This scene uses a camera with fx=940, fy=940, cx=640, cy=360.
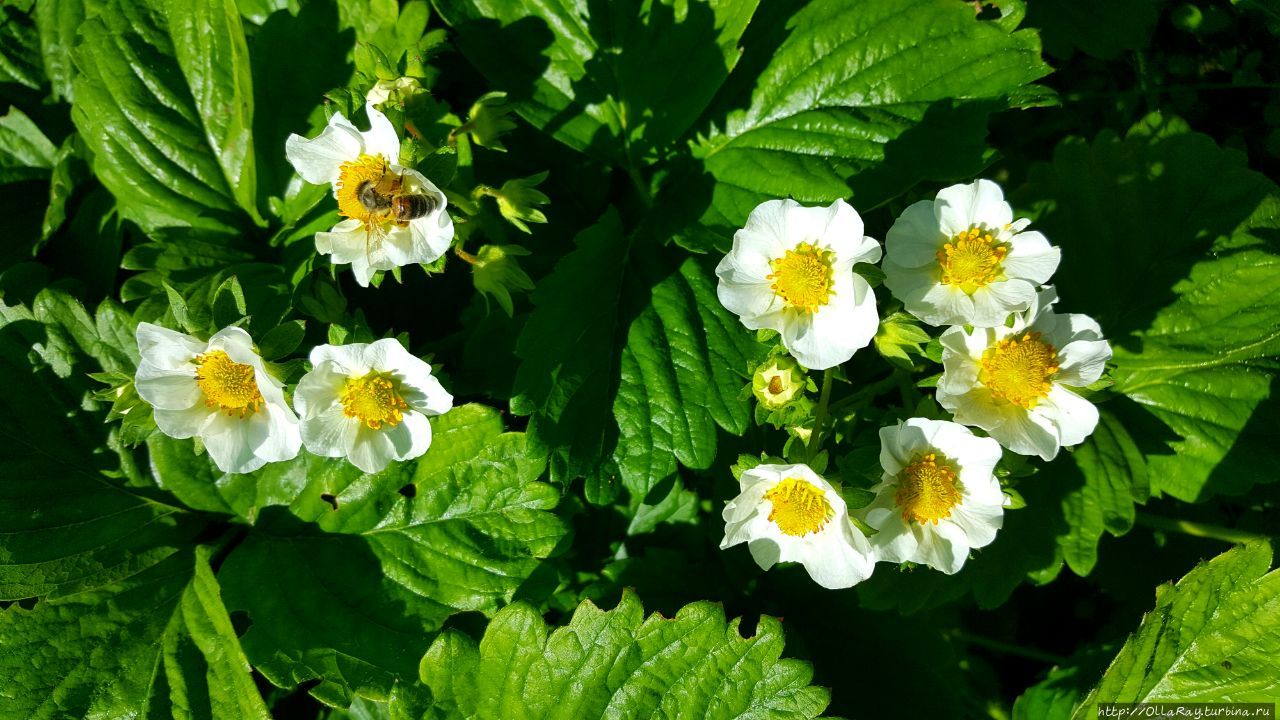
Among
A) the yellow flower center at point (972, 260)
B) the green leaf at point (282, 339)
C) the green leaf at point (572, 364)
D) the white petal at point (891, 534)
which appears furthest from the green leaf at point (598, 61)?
the white petal at point (891, 534)

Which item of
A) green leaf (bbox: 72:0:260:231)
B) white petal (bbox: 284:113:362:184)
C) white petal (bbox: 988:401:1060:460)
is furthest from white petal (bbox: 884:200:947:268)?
green leaf (bbox: 72:0:260:231)

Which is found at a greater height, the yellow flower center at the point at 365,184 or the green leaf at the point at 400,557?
the yellow flower center at the point at 365,184

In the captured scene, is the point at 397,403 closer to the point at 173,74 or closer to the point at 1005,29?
the point at 173,74

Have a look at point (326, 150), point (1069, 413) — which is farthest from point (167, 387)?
point (1069, 413)

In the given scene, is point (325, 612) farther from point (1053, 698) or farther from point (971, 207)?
point (1053, 698)

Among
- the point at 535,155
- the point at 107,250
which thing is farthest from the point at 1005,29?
the point at 107,250

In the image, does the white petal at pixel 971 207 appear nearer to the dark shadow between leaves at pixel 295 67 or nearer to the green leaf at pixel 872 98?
the green leaf at pixel 872 98
